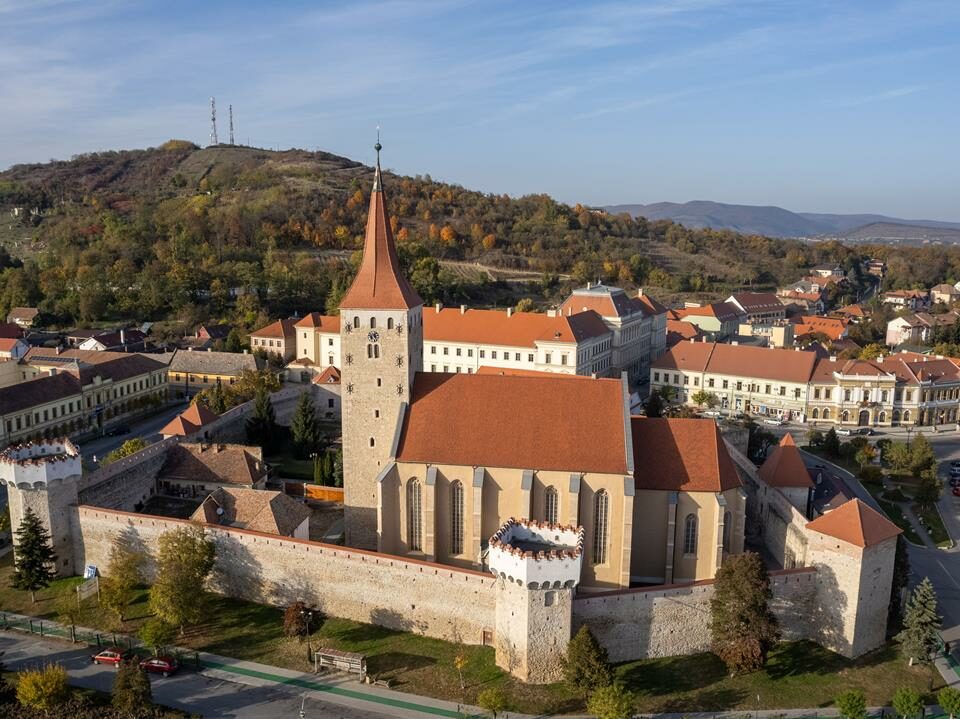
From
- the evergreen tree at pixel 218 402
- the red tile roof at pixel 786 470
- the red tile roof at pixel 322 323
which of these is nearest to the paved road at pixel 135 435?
the evergreen tree at pixel 218 402

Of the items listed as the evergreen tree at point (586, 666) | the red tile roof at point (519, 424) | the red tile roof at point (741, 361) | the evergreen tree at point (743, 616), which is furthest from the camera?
the red tile roof at point (741, 361)

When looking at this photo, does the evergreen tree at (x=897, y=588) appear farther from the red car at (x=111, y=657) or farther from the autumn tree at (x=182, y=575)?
the red car at (x=111, y=657)

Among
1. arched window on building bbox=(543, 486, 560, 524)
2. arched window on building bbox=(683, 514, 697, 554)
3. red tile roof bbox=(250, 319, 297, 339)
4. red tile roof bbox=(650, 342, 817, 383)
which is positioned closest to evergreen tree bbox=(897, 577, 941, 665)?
arched window on building bbox=(683, 514, 697, 554)

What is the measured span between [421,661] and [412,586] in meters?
2.98

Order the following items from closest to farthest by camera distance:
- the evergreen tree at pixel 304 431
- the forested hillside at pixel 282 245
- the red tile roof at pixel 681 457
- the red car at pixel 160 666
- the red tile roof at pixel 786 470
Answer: the red car at pixel 160 666
the red tile roof at pixel 681 457
the red tile roof at pixel 786 470
the evergreen tree at pixel 304 431
the forested hillside at pixel 282 245

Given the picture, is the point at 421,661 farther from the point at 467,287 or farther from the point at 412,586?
the point at 467,287

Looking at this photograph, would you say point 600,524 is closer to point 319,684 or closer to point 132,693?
point 319,684

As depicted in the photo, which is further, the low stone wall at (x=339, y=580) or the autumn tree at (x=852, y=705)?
the low stone wall at (x=339, y=580)

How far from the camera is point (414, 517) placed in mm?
37062

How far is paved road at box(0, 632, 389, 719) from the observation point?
93.3 ft

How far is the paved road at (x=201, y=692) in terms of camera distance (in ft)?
93.3

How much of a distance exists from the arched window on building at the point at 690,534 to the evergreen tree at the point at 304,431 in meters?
29.3

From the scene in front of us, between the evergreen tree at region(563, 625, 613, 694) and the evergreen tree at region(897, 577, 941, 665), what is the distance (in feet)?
42.1

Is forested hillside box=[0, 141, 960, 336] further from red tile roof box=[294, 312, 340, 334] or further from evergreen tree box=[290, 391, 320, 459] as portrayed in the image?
evergreen tree box=[290, 391, 320, 459]
